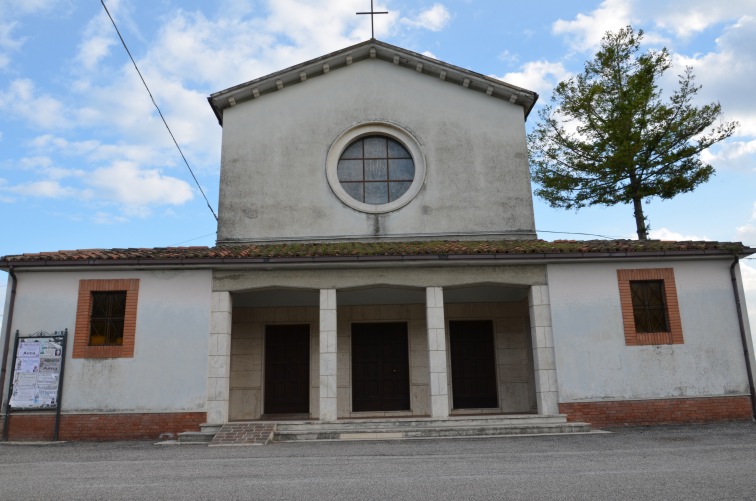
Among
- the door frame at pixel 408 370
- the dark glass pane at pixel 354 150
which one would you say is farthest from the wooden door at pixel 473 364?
the dark glass pane at pixel 354 150

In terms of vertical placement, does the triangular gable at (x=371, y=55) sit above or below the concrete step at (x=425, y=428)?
above

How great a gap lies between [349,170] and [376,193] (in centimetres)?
96

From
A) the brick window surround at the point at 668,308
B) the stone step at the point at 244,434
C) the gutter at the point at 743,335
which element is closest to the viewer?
the stone step at the point at 244,434

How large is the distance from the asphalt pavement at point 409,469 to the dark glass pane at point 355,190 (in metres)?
7.02

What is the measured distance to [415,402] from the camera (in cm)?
1447

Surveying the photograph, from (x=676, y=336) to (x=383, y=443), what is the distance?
670cm

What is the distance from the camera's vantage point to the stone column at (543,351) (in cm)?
1214

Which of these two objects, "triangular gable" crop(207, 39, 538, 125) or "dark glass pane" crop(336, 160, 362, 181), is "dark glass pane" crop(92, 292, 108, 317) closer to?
"triangular gable" crop(207, 39, 538, 125)

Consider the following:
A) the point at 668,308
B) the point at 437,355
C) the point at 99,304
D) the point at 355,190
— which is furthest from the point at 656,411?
the point at 99,304

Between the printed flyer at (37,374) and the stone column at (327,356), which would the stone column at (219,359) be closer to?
the stone column at (327,356)

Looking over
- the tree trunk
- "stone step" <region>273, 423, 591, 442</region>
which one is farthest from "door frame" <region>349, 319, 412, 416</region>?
the tree trunk

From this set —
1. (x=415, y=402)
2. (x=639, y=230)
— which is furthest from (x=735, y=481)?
(x=639, y=230)

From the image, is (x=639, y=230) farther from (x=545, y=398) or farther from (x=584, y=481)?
(x=584, y=481)

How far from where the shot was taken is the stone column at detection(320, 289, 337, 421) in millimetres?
11984
